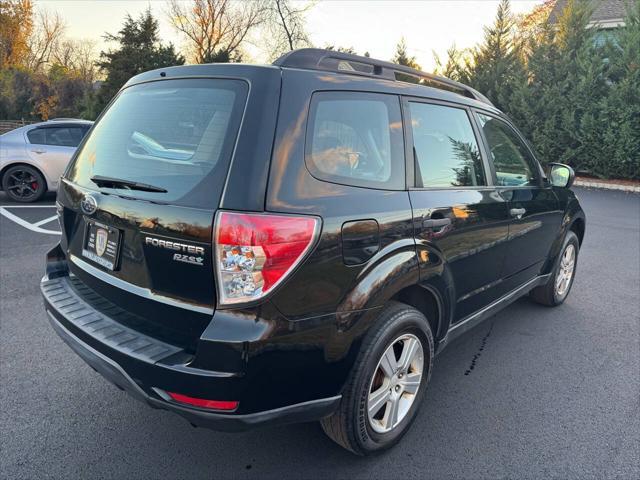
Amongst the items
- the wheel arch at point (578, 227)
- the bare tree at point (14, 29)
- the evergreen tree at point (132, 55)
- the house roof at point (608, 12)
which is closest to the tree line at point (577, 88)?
the house roof at point (608, 12)

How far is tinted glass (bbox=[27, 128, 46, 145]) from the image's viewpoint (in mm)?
8531

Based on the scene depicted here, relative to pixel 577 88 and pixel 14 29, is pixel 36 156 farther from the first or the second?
pixel 14 29

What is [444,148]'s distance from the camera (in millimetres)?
2883

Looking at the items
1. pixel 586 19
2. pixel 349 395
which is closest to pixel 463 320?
pixel 349 395

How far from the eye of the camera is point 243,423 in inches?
74.2

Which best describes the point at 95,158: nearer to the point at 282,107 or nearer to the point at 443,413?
the point at 282,107

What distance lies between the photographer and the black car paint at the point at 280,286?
1828 mm

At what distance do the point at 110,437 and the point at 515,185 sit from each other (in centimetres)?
312

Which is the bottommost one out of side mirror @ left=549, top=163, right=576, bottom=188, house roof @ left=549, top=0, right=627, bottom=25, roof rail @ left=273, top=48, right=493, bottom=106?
side mirror @ left=549, top=163, right=576, bottom=188

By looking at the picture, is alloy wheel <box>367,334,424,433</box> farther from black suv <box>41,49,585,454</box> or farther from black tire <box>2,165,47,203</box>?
black tire <box>2,165,47,203</box>

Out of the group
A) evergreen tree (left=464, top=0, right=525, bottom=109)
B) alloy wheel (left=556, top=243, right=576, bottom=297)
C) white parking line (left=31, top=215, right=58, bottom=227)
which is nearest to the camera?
alloy wheel (left=556, top=243, right=576, bottom=297)

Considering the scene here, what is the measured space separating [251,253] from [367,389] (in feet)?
2.94

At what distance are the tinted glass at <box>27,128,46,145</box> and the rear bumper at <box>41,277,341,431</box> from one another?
7.60 metres

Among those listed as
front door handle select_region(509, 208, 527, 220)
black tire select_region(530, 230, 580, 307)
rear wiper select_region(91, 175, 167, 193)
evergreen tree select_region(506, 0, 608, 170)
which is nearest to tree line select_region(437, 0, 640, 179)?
evergreen tree select_region(506, 0, 608, 170)
